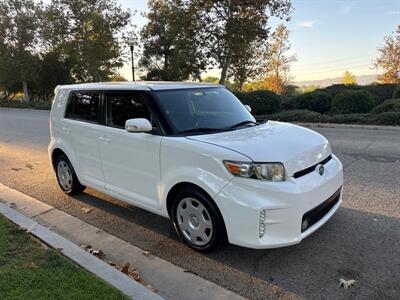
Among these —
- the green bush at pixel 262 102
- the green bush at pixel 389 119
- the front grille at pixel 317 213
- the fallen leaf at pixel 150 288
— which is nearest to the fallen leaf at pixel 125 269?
the fallen leaf at pixel 150 288

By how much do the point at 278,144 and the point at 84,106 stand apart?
9.38 feet

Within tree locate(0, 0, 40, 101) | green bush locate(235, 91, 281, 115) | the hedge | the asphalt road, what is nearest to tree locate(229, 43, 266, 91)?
green bush locate(235, 91, 281, 115)

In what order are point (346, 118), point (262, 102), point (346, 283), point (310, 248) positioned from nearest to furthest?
point (346, 283) → point (310, 248) → point (346, 118) → point (262, 102)

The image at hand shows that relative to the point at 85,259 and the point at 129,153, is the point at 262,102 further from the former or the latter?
the point at 85,259

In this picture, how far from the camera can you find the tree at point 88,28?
29.1m

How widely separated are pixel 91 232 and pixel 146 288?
1.65 m

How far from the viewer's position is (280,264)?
12.1 feet

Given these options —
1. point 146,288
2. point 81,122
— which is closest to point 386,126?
point 81,122

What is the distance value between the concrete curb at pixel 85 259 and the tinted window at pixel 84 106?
148cm

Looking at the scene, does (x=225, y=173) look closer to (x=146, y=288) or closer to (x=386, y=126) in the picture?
(x=146, y=288)

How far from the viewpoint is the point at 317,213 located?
3.71 metres

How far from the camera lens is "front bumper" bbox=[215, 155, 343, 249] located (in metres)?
3.35

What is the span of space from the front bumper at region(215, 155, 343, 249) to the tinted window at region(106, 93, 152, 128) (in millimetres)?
1396

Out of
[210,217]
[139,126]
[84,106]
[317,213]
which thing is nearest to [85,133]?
[84,106]
